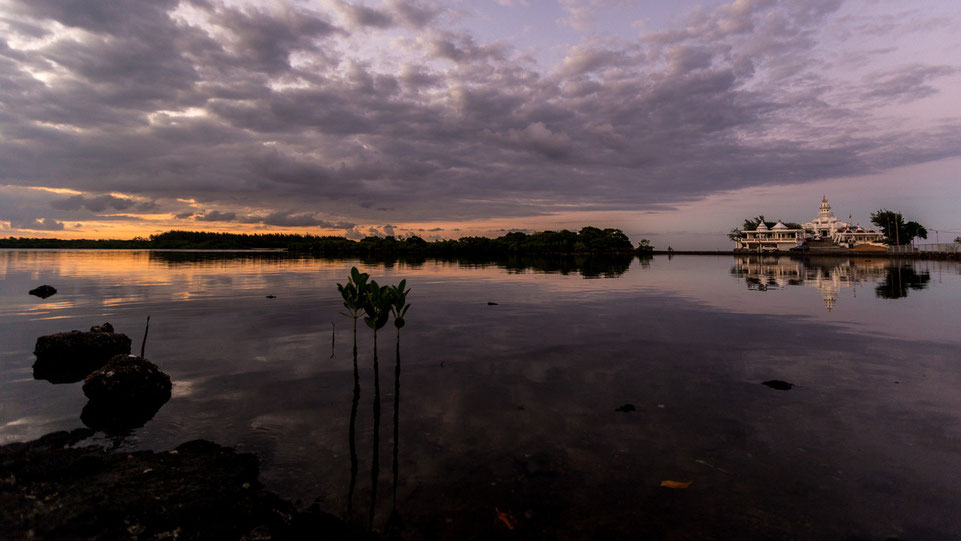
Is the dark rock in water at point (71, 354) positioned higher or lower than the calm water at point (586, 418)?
higher

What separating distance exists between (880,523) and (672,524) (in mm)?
3934

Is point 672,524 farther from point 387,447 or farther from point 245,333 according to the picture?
point 245,333

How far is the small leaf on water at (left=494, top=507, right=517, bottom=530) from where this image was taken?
25.5 feet

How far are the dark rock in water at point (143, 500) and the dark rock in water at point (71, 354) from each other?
983 cm

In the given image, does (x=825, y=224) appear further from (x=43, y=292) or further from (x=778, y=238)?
(x=43, y=292)

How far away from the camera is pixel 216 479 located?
8.96m

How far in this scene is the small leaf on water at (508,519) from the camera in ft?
25.5

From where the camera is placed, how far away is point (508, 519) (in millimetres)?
7949

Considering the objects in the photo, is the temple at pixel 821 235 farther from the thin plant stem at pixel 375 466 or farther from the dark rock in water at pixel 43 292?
the dark rock in water at pixel 43 292

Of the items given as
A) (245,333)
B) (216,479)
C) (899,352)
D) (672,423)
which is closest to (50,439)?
(216,479)

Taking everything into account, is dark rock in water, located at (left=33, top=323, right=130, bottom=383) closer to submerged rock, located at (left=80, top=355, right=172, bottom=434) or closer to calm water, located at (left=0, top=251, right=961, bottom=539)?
calm water, located at (left=0, top=251, right=961, bottom=539)

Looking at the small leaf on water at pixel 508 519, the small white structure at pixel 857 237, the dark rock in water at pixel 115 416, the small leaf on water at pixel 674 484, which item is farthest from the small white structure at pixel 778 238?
the dark rock in water at pixel 115 416

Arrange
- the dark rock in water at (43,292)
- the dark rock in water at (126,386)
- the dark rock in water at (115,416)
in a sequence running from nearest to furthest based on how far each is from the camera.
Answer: the dark rock in water at (115,416) < the dark rock in water at (126,386) < the dark rock in water at (43,292)

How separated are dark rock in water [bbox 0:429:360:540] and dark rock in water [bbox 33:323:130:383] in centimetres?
983
